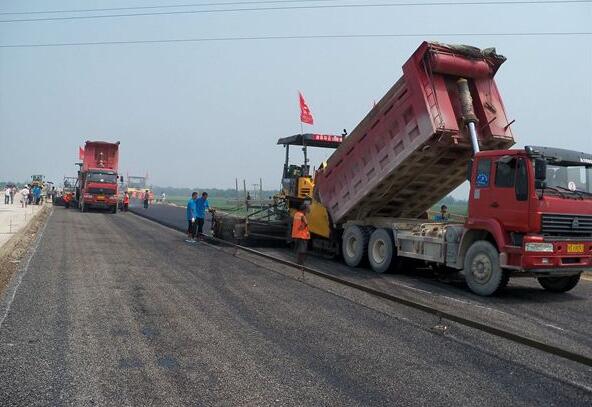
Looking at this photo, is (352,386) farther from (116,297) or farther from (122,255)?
(122,255)

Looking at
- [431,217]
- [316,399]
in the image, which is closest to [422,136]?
[431,217]

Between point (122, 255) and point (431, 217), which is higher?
point (431, 217)

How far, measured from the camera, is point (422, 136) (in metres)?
10.4

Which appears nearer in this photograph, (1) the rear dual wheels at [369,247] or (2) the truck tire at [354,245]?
(1) the rear dual wheels at [369,247]

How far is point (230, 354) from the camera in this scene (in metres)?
5.49

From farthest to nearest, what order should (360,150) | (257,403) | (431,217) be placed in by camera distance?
(431,217) < (360,150) < (257,403)

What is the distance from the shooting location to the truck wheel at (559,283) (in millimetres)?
10133

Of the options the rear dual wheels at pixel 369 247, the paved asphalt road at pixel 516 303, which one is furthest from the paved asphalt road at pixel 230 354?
the rear dual wheels at pixel 369 247

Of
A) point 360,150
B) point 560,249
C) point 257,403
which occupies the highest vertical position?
point 360,150

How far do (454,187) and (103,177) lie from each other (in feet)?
83.4

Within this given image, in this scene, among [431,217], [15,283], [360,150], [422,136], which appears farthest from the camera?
[431,217]

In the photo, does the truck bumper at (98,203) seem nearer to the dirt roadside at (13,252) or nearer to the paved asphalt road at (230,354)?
the dirt roadside at (13,252)

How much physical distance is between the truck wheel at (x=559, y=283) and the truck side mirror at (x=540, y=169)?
7.63 feet

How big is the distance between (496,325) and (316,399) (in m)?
3.80
